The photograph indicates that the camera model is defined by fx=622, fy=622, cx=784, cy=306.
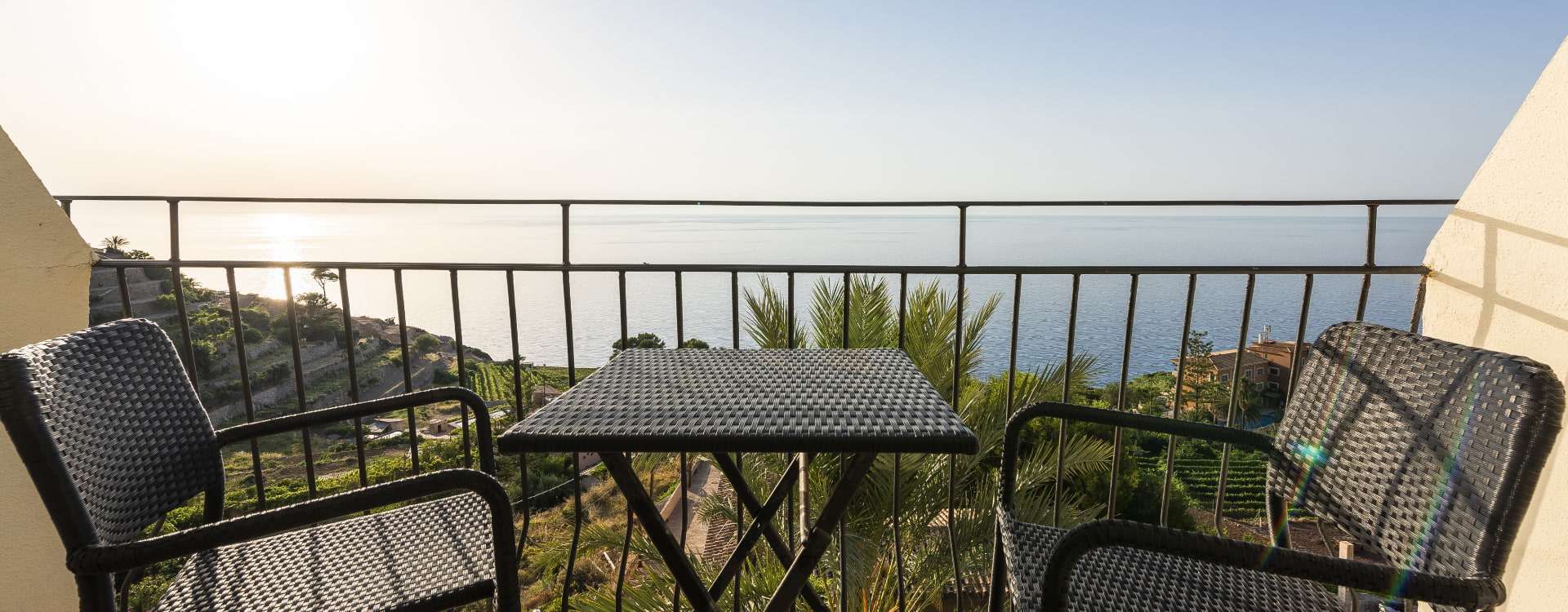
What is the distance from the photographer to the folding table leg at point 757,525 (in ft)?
4.97

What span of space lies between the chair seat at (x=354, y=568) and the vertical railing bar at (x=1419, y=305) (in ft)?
9.19

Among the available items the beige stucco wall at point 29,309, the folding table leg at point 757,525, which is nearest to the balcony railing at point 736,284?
the beige stucco wall at point 29,309

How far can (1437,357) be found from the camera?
1146 millimetres

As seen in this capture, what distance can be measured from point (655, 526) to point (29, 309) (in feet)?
7.36

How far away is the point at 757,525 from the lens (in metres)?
1.50

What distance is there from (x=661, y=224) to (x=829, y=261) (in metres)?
0.86

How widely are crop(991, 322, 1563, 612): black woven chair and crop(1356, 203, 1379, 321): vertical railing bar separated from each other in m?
0.91

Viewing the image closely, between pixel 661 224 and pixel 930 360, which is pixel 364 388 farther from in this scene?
pixel 661 224

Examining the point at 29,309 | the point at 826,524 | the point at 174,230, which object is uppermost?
the point at 174,230

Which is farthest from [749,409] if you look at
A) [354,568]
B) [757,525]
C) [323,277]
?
[323,277]

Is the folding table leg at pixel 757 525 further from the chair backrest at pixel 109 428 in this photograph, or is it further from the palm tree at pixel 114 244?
the palm tree at pixel 114 244

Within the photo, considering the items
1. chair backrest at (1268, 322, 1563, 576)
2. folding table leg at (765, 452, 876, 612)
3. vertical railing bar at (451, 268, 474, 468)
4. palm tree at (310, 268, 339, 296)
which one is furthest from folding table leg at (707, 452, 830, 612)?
palm tree at (310, 268, 339, 296)

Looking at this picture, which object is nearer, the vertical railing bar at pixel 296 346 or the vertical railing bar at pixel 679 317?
the vertical railing bar at pixel 296 346

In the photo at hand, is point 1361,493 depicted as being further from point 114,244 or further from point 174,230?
point 114,244
